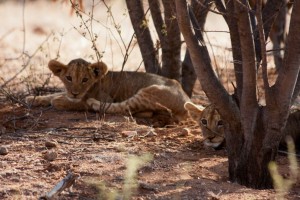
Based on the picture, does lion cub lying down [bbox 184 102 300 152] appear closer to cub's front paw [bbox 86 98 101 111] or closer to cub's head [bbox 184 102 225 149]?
cub's head [bbox 184 102 225 149]

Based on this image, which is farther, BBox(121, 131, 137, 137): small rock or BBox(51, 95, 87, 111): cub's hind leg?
BBox(51, 95, 87, 111): cub's hind leg

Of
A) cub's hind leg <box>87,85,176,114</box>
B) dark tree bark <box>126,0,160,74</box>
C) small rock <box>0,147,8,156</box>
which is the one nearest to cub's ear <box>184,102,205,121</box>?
cub's hind leg <box>87,85,176,114</box>

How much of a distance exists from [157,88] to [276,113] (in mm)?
3185

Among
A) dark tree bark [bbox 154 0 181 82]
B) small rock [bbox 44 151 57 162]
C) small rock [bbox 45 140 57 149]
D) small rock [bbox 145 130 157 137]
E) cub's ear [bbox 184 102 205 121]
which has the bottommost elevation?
small rock [bbox 44 151 57 162]

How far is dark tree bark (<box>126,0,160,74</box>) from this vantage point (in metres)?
8.91

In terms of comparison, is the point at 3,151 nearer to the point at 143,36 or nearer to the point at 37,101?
the point at 37,101

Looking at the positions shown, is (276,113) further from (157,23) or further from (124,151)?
(157,23)

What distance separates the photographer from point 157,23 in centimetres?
901

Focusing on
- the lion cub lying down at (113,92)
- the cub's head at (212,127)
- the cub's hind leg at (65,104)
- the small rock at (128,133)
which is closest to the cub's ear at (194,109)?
the cub's head at (212,127)

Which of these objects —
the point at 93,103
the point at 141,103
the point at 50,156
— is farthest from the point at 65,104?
the point at 50,156

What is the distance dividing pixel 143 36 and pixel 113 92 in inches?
31.5

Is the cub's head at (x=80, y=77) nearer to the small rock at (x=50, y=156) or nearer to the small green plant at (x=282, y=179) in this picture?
the small rock at (x=50, y=156)

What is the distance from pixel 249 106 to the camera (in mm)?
5605

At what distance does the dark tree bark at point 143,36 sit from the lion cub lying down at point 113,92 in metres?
0.42
